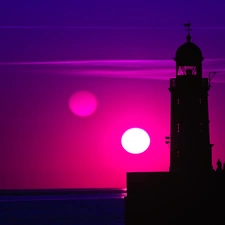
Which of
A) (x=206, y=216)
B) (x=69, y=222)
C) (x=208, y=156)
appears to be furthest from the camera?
(x=69, y=222)

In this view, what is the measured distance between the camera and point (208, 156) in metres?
54.6

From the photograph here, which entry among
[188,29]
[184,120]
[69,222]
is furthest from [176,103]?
[69,222]

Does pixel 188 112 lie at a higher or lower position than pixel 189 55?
lower

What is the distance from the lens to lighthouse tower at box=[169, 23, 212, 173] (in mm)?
54750

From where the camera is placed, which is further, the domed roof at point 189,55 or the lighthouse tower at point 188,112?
the domed roof at point 189,55

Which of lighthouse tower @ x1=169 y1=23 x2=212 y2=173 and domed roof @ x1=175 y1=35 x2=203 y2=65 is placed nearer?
lighthouse tower @ x1=169 y1=23 x2=212 y2=173

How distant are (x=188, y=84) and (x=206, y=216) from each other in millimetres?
13413

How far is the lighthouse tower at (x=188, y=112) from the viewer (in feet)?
180

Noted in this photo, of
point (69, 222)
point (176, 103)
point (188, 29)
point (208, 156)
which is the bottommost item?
point (69, 222)

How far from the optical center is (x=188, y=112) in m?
55.6

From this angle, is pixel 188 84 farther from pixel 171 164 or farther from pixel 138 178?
pixel 138 178

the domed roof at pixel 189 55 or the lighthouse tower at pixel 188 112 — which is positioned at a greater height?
the domed roof at pixel 189 55

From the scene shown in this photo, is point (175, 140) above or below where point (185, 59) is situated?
below

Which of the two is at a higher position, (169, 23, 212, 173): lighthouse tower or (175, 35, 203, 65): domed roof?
(175, 35, 203, 65): domed roof
